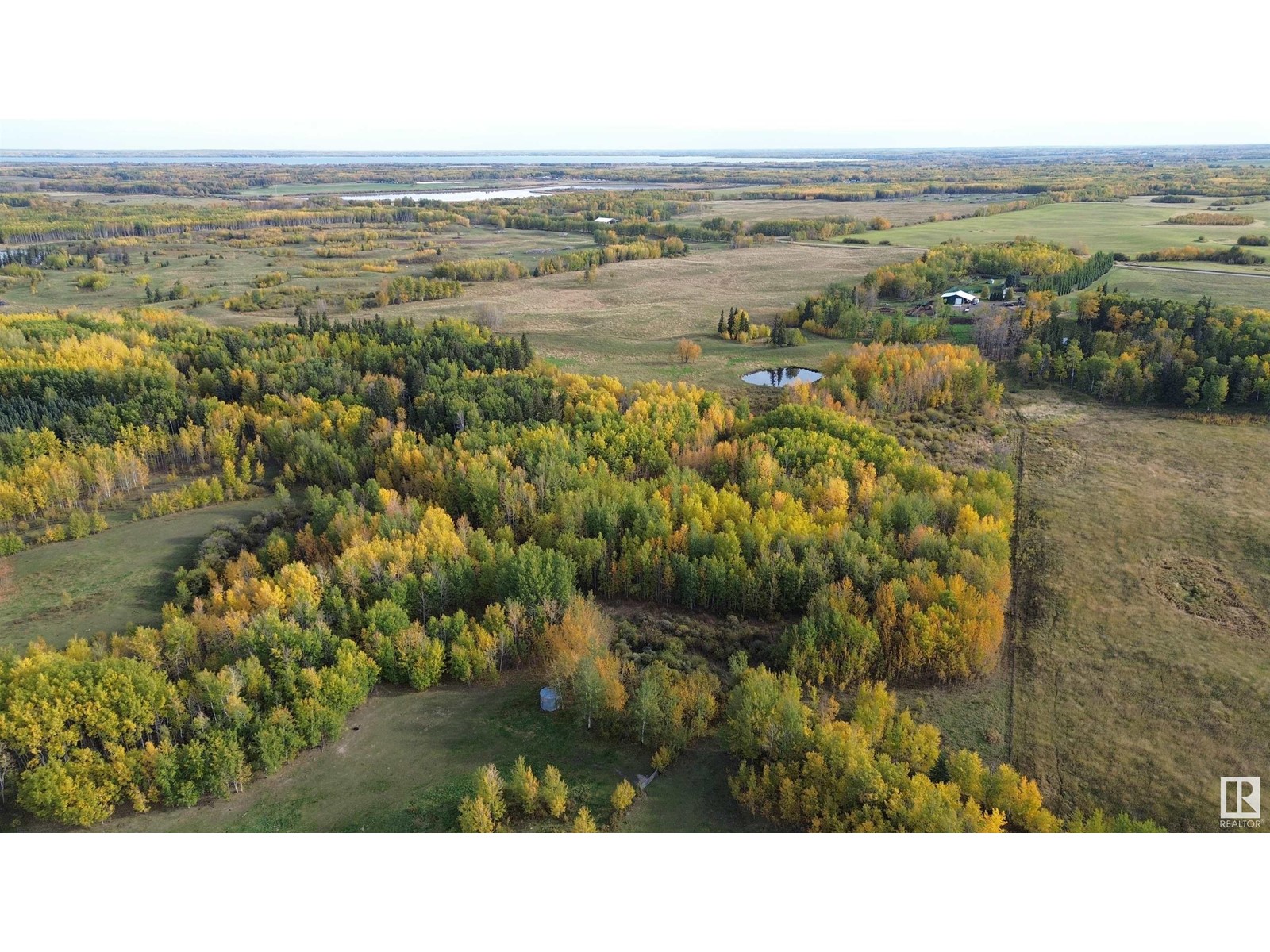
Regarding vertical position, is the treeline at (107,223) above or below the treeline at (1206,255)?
above

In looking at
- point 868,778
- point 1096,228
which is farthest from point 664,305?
point 1096,228

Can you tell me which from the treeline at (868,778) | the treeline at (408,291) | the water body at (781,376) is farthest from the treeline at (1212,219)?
the treeline at (868,778)

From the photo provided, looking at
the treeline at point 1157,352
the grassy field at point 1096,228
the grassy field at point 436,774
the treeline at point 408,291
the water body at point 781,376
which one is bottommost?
the grassy field at point 436,774

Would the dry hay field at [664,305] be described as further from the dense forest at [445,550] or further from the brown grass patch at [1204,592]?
the brown grass patch at [1204,592]

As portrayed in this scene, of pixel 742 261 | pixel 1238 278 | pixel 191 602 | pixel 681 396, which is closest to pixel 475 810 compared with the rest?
pixel 191 602

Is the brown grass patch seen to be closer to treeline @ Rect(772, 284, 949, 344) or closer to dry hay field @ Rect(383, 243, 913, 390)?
dry hay field @ Rect(383, 243, 913, 390)

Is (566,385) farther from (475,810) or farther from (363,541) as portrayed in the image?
(475,810)

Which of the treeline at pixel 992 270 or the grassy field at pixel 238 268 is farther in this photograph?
the grassy field at pixel 238 268
